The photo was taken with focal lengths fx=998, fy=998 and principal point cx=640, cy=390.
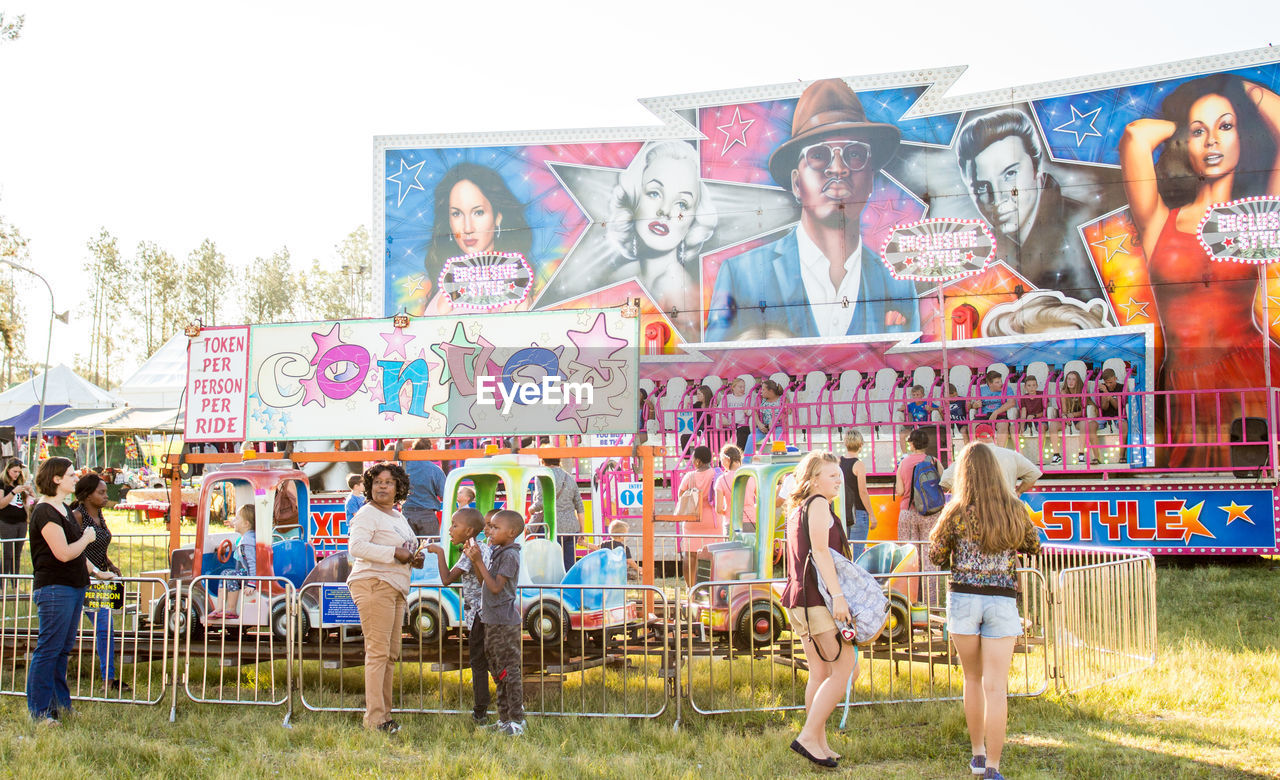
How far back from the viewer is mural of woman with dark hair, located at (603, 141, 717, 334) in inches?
671

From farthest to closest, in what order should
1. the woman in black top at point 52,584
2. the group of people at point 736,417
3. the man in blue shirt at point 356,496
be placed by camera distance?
1. the group of people at point 736,417
2. the man in blue shirt at point 356,496
3. the woman in black top at point 52,584

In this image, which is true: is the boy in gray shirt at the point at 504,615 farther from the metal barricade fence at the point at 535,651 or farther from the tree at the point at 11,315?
the tree at the point at 11,315

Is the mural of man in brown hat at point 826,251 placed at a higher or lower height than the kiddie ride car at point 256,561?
higher

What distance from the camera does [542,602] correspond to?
671cm

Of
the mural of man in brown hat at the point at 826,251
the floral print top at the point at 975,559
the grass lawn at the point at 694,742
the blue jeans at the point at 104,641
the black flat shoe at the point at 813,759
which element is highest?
the mural of man in brown hat at the point at 826,251

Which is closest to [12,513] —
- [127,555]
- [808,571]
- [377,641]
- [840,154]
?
[127,555]

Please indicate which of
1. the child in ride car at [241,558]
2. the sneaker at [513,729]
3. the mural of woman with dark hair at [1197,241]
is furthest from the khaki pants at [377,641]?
the mural of woman with dark hair at [1197,241]

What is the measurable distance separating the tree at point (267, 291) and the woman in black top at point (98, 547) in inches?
1762

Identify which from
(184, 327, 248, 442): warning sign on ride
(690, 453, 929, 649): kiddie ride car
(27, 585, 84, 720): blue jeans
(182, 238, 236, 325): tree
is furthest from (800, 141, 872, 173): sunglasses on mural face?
(182, 238, 236, 325): tree

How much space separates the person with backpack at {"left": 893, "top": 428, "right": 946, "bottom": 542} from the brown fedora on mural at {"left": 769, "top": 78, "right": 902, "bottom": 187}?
773cm

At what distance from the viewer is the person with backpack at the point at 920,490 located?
959 cm

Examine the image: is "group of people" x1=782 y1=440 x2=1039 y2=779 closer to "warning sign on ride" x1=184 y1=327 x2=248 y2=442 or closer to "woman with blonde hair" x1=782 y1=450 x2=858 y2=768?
"woman with blonde hair" x1=782 y1=450 x2=858 y2=768

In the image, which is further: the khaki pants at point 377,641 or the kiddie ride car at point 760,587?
the kiddie ride car at point 760,587

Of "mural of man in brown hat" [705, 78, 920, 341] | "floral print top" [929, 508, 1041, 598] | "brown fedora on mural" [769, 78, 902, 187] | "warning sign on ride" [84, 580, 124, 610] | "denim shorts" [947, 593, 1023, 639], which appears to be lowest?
"warning sign on ride" [84, 580, 124, 610]
